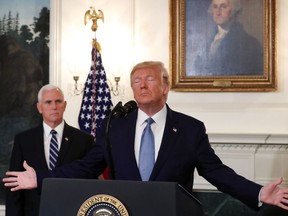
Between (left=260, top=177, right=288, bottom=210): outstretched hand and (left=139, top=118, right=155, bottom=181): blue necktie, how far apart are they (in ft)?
2.01

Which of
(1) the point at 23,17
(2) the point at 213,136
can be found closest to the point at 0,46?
(1) the point at 23,17

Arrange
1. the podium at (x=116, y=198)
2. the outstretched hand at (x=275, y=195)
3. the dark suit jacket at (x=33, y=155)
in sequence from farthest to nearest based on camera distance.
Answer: the dark suit jacket at (x=33, y=155) → the outstretched hand at (x=275, y=195) → the podium at (x=116, y=198)

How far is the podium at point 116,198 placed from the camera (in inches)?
93.8

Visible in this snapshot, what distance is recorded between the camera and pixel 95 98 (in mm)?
7297

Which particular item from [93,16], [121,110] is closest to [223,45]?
[93,16]

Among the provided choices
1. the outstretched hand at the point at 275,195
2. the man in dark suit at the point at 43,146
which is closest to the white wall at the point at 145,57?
the man in dark suit at the point at 43,146

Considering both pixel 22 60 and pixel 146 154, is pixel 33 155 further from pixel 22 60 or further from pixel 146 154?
pixel 22 60

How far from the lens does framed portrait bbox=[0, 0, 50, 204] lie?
25.4 ft

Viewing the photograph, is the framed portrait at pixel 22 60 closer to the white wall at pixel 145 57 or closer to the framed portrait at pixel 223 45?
the white wall at pixel 145 57

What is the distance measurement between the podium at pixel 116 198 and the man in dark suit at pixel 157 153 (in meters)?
0.81

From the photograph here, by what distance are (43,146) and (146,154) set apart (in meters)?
1.47

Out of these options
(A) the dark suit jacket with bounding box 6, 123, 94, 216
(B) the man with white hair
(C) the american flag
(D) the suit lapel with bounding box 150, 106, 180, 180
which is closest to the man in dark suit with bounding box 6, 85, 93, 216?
(A) the dark suit jacket with bounding box 6, 123, 94, 216

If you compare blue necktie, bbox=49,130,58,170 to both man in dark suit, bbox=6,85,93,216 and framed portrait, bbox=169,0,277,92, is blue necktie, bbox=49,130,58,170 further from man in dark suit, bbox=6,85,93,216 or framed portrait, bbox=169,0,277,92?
framed portrait, bbox=169,0,277,92

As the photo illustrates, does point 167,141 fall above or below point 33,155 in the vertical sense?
above
